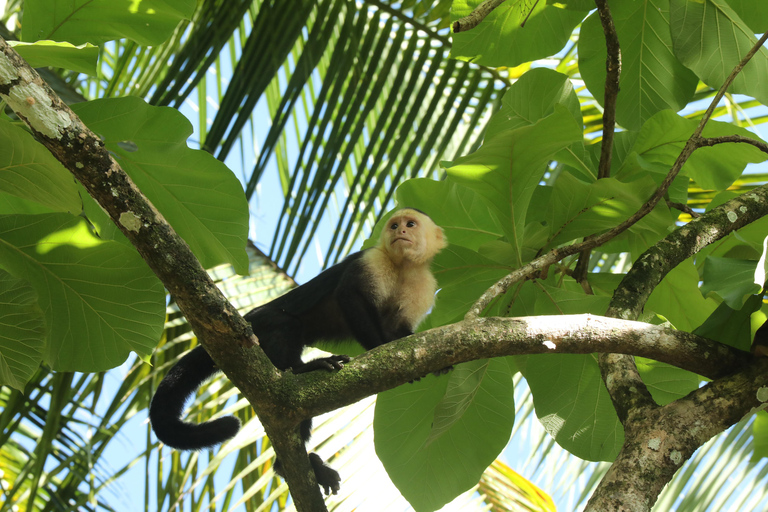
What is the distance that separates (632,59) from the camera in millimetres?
2357

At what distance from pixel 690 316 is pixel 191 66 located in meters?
2.68

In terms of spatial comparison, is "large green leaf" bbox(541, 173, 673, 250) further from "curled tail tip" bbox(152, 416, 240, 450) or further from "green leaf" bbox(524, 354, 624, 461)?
"curled tail tip" bbox(152, 416, 240, 450)

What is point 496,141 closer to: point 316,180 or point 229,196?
point 229,196

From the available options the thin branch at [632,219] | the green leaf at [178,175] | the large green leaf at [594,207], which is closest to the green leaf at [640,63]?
the thin branch at [632,219]

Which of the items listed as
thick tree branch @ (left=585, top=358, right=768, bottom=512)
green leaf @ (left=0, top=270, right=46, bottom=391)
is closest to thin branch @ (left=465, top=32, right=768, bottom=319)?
thick tree branch @ (left=585, top=358, right=768, bottom=512)

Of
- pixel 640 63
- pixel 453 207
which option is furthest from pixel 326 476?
pixel 640 63

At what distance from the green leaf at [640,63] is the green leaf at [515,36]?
10cm

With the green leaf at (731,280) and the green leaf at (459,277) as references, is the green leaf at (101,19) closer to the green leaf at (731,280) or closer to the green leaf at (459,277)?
the green leaf at (459,277)

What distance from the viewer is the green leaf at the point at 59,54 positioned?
5.61ft

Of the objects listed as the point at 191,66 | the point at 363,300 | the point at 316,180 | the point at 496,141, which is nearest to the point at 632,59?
the point at 496,141

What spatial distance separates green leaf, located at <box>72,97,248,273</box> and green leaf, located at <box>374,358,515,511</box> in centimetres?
71

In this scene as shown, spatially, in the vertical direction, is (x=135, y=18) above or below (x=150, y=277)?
above

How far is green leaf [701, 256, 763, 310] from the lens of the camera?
4.90ft

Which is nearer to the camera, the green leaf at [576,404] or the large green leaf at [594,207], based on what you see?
the large green leaf at [594,207]
